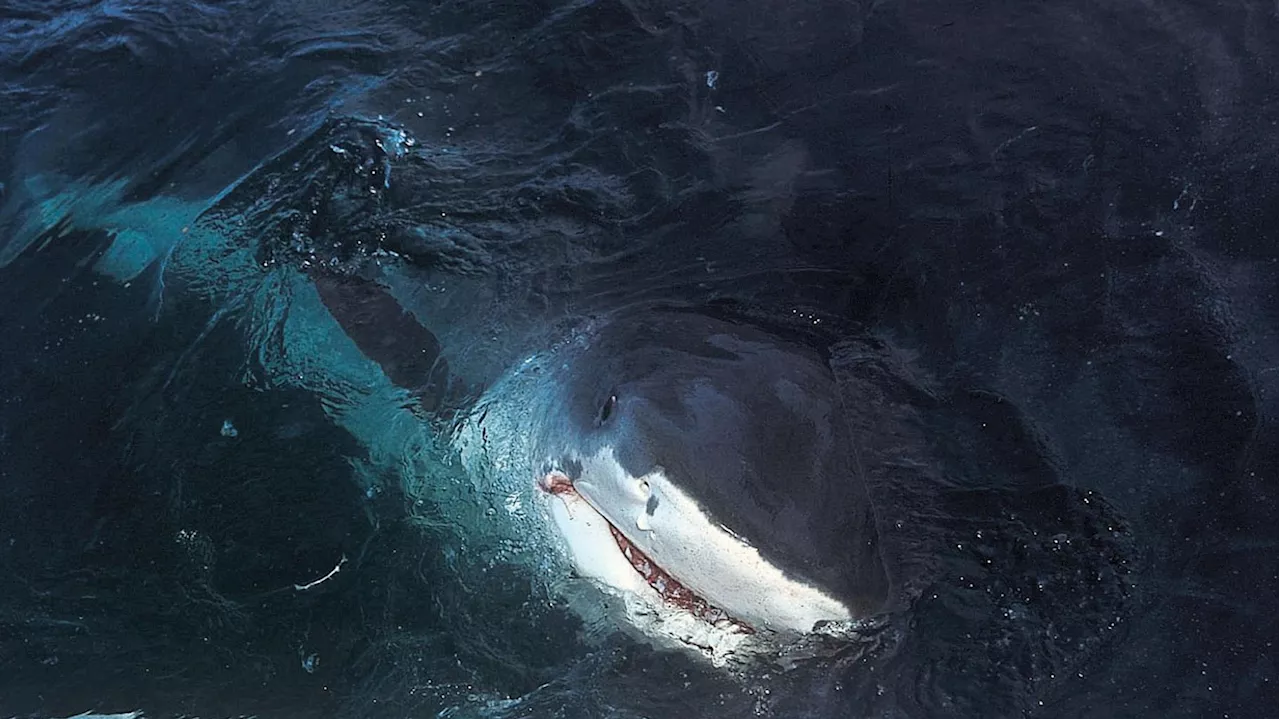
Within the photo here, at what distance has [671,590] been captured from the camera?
2.49 m

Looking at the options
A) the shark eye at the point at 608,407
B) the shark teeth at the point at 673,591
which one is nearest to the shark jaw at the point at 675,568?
the shark teeth at the point at 673,591

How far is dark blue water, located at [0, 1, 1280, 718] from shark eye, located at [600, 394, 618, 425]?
60cm

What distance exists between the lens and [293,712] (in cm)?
290

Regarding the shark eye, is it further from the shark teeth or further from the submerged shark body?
the shark teeth

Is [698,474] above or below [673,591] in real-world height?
above

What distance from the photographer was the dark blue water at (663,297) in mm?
2748

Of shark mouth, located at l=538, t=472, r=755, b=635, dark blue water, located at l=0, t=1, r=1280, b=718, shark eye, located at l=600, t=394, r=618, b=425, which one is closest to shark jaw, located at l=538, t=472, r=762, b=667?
shark mouth, located at l=538, t=472, r=755, b=635

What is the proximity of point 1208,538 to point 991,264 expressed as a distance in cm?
94

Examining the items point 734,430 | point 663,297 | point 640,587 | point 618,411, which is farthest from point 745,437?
point 663,297

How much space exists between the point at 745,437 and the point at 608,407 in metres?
0.39

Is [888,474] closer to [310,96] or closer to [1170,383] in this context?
[1170,383]

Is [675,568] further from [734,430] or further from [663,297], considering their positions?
[663,297]

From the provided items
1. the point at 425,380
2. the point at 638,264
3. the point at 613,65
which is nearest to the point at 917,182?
the point at 638,264

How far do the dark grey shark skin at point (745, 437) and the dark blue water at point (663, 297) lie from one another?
20 centimetres
